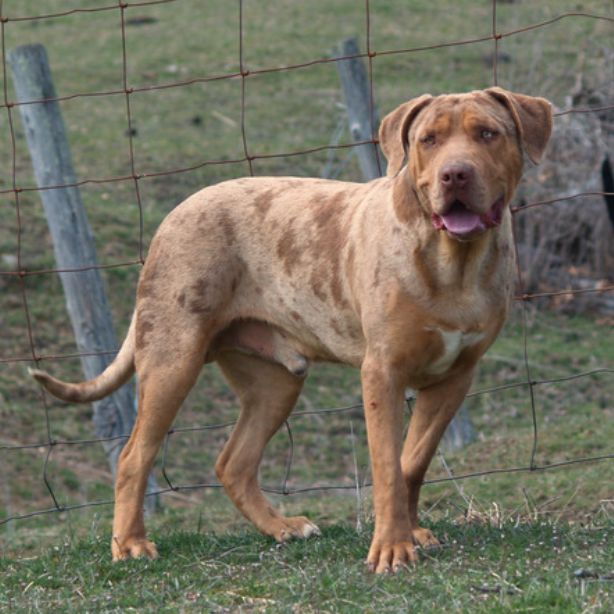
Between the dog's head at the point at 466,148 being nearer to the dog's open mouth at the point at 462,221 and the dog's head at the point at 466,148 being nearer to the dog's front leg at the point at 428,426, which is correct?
the dog's open mouth at the point at 462,221

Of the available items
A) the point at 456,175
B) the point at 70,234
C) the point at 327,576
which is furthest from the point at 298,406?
the point at 456,175

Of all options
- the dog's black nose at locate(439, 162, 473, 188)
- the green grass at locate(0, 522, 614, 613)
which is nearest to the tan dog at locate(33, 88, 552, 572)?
the dog's black nose at locate(439, 162, 473, 188)

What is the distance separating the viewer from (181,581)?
555 centimetres

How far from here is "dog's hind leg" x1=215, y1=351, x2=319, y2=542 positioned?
21.6 ft

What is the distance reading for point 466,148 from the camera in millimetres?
5328

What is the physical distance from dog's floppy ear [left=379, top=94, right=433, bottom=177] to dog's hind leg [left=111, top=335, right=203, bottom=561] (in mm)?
1206

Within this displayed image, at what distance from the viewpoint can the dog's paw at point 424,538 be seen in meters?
5.75

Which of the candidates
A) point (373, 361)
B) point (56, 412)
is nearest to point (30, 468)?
point (56, 412)

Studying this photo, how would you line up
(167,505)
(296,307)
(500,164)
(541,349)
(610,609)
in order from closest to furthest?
(610,609) < (500,164) < (296,307) < (167,505) < (541,349)

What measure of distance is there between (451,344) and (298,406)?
6.06 m

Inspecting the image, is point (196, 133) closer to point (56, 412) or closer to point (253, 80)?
point (253, 80)

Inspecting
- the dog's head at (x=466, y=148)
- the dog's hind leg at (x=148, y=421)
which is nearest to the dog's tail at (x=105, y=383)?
the dog's hind leg at (x=148, y=421)

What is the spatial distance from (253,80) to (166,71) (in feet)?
4.06

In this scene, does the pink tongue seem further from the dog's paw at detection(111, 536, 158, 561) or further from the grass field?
the dog's paw at detection(111, 536, 158, 561)
